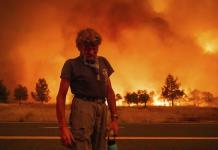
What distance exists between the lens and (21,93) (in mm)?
95250

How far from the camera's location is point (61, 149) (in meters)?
7.48

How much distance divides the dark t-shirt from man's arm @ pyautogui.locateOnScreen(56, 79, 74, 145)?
0.25 feet

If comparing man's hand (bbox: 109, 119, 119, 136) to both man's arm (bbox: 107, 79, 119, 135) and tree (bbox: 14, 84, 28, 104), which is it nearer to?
man's arm (bbox: 107, 79, 119, 135)


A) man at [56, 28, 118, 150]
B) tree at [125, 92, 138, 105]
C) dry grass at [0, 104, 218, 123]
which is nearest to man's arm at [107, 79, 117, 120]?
man at [56, 28, 118, 150]

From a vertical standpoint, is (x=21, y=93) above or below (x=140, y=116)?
above

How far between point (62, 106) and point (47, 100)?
308 feet

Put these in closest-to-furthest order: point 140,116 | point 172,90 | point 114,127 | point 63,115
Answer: point 63,115, point 114,127, point 140,116, point 172,90

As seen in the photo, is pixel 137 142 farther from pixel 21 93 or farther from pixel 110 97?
pixel 21 93

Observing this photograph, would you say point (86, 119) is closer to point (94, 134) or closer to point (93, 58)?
point (94, 134)

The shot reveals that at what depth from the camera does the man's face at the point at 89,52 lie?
3.75 meters

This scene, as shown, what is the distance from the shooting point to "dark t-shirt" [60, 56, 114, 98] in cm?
381

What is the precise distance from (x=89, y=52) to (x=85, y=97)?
0.43 meters

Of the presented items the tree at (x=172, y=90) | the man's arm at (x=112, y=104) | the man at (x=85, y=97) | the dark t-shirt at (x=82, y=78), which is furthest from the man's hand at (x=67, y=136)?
the tree at (x=172, y=90)

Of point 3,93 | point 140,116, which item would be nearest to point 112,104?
point 140,116
